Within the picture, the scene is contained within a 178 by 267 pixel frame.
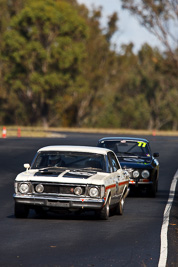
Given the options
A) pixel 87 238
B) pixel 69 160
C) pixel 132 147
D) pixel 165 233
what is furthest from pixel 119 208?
pixel 132 147

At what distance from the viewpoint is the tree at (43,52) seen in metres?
80.9

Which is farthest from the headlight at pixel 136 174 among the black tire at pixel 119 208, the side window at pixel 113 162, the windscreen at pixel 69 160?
the windscreen at pixel 69 160

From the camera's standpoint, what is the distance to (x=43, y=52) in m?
80.0

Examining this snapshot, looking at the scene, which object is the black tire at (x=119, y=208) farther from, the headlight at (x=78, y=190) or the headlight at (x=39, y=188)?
the headlight at (x=39, y=188)

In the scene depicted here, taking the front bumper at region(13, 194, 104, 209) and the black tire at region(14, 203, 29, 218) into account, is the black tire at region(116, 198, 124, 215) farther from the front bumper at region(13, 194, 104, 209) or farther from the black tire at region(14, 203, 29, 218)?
the black tire at region(14, 203, 29, 218)

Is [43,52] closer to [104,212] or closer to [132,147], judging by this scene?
[132,147]

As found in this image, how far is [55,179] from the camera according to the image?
1180 centimetres

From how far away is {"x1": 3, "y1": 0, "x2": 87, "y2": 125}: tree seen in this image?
8094 centimetres

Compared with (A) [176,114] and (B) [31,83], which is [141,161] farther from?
(A) [176,114]

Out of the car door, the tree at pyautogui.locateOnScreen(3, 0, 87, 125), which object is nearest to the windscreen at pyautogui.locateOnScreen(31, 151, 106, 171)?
the car door

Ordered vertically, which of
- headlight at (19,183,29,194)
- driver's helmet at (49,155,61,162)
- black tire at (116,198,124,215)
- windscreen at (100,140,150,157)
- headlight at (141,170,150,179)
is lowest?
black tire at (116,198,124,215)

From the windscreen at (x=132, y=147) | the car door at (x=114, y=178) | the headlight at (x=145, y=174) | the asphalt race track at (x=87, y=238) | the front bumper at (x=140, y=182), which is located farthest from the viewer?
the windscreen at (x=132, y=147)

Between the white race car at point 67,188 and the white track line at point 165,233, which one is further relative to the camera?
the white race car at point 67,188

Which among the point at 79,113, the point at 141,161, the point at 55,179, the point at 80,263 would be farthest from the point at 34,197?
the point at 79,113
